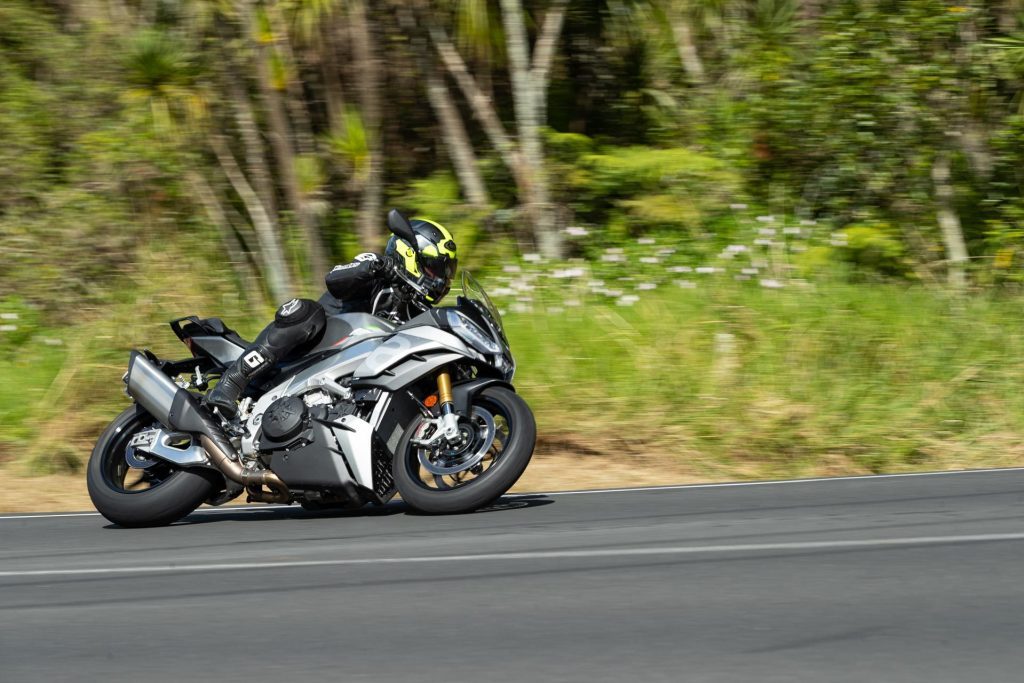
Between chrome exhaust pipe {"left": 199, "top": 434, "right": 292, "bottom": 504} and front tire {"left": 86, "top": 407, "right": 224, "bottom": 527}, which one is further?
front tire {"left": 86, "top": 407, "right": 224, "bottom": 527}

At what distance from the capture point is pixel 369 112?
15664 mm

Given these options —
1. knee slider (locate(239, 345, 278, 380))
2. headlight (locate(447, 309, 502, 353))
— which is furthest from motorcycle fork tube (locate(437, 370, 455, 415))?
knee slider (locate(239, 345, 278, 380))

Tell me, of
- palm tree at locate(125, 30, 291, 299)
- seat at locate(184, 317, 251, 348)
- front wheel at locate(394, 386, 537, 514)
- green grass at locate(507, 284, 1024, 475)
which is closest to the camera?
front wheel at locate(394, 386, 537, 514)

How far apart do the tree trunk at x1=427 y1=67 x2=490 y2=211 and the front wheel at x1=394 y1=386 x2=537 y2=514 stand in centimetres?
898

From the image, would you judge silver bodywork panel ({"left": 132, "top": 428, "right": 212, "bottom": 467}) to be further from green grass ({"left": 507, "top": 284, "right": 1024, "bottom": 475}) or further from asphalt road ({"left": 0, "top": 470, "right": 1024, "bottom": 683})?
green grass ({"left": 507, "top": 284, "right": 1024, "bottom": 475})

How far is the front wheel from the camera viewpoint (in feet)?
24.2

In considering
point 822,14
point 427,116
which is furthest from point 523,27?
point 822,14

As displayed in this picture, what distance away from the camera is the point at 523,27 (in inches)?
632

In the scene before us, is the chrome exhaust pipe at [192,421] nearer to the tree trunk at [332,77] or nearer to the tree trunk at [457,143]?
the tree trunk at [332,77]

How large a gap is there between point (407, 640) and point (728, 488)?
4.27 m

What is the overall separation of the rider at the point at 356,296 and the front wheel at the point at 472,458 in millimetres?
905

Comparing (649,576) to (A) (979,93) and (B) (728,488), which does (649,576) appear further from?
(A) (979,93)

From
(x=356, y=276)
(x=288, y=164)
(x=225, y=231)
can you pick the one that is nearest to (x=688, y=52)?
(x=288, y=164)

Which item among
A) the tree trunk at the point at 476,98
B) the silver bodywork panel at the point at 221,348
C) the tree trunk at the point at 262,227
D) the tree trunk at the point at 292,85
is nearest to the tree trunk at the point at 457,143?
the tree trunk at the point at 476,98
